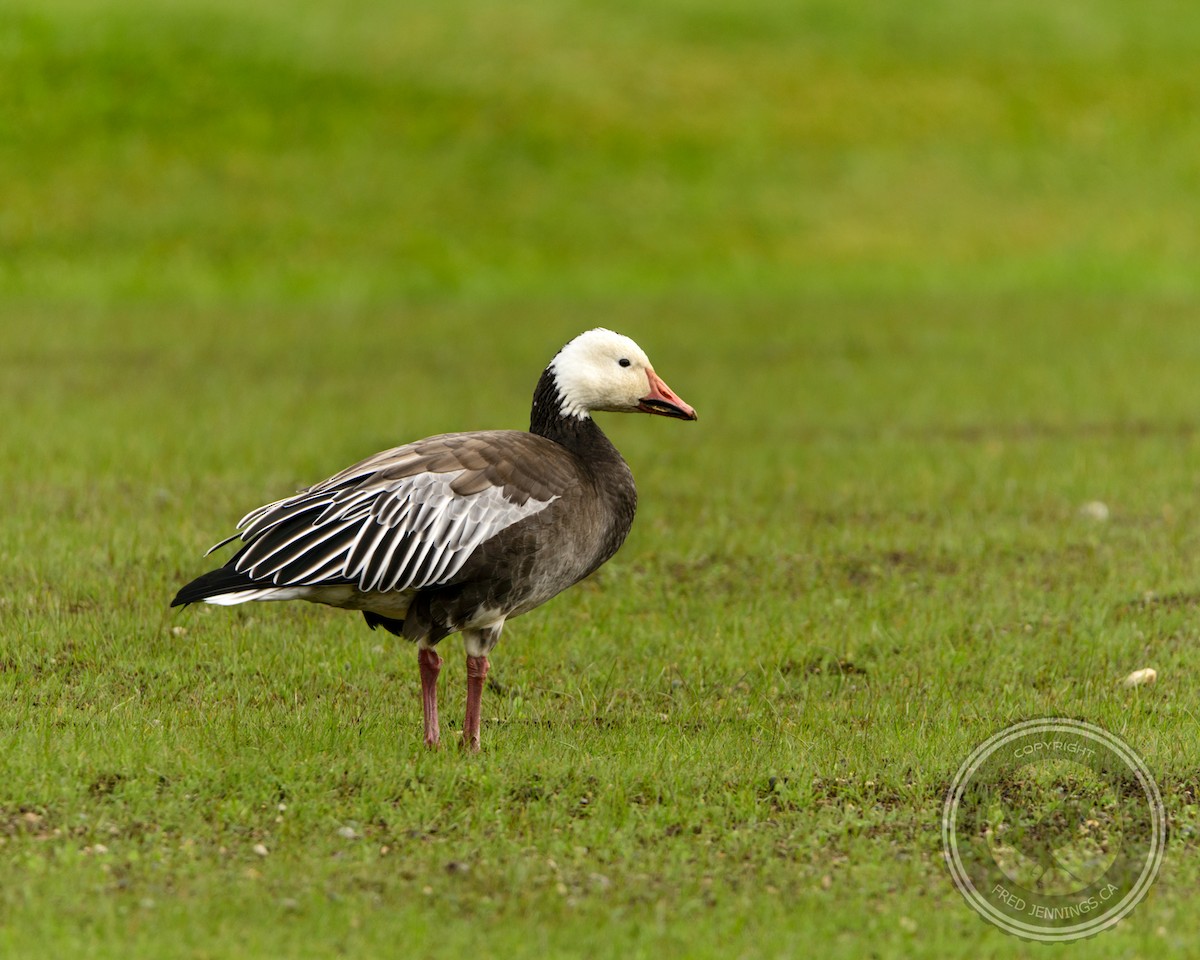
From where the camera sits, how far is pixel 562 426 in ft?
27.7

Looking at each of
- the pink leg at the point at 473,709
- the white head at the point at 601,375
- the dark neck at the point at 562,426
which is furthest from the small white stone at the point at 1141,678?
the pink leg at the point at 473,709

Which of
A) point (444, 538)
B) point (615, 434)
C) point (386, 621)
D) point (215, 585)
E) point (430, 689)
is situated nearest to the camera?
point (215, 585)

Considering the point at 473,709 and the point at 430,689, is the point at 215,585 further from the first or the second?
the point at 473,709

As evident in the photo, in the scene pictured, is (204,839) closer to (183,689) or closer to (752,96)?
(183,689)

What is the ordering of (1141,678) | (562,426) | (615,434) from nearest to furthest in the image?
(562,426) < (1141,678) < (615,434)

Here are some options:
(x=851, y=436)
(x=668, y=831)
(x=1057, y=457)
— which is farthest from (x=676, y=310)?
(x=668, y=831)

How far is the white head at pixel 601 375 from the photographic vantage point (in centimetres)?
838

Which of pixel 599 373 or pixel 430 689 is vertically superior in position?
pixel 599 373

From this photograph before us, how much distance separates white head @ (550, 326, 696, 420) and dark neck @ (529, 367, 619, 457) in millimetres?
32

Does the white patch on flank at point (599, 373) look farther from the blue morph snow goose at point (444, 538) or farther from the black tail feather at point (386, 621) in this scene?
the black tail feather at point (386, 621)

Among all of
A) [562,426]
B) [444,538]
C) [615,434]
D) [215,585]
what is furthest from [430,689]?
[615,434]

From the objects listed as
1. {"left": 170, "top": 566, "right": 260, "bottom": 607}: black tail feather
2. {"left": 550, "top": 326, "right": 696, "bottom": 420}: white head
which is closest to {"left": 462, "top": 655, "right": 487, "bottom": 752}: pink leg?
{"left": 170, "top": 566, "right": 260, "bottom": 607}: black tail feather

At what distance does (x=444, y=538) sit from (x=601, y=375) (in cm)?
139

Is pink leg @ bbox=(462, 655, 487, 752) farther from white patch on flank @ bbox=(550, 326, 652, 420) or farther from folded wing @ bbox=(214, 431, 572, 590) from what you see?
white patch on flank @ bbox=(550, 326, 652, 420)
